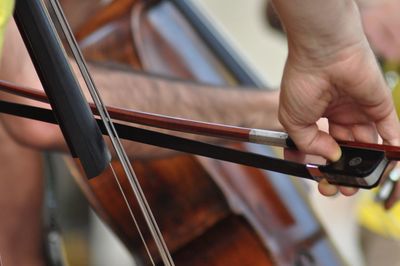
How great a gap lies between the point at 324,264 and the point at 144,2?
385 mm

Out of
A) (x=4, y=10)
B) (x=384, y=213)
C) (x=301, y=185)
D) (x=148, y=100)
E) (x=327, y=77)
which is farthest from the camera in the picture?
(x=384, y=213)

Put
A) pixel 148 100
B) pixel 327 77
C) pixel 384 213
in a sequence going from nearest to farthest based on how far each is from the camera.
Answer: pixel 327 77 < pixel 148 100 < pixel 384 213

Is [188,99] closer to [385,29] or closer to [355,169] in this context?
[355,169]

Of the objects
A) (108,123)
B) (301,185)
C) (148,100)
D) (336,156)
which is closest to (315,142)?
(336,156)

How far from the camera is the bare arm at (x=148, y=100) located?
69 cm

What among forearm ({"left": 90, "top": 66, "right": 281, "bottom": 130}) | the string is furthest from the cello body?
the string

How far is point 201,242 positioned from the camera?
2.89 feet

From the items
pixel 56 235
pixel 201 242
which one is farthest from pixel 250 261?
pixel 56 235

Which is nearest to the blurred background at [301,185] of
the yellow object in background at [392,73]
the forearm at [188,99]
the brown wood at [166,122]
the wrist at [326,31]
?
the yellow object in background at [392,73]

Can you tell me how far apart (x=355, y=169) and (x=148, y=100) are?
13.2 inches

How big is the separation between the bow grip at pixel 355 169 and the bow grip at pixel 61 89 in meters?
0.14

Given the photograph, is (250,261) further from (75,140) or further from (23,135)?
(75,140)

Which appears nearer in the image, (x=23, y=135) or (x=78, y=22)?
(x=23, y=135)

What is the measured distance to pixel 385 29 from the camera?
1.33 meters
